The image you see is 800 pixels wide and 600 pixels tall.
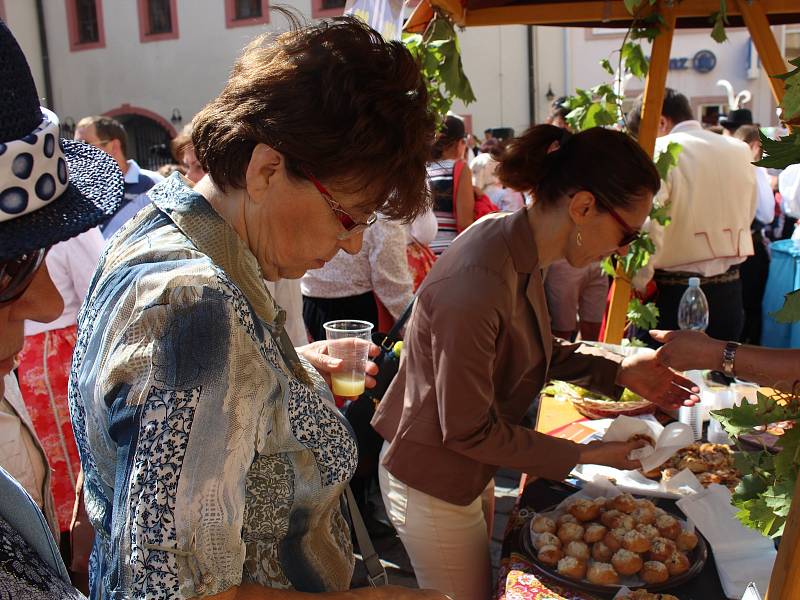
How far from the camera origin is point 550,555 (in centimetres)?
185

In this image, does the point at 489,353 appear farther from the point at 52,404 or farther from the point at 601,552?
the point at 52,404

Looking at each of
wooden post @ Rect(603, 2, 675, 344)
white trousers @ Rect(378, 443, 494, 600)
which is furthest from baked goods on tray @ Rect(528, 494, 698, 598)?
wooden post @ Rect(603, 2, 675, 344)

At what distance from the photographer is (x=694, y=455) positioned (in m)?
2.50

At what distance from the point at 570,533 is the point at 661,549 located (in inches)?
8.6

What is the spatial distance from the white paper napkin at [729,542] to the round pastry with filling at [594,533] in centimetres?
27

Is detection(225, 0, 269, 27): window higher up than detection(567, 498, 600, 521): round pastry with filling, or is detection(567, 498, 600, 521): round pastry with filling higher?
detection(225, 0, 269, 27): window

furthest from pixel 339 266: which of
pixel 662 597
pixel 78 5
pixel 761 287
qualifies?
pixel 78 5

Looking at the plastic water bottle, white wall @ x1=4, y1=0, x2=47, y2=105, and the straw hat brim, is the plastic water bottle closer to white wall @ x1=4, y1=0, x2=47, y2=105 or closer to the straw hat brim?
the straw hat brim

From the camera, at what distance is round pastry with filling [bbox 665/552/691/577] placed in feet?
5.89

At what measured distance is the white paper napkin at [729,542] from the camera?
5.77 feet

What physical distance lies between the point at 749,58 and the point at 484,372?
1672cm

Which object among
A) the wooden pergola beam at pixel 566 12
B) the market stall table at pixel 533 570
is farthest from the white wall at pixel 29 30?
the market stall table at pixel 533 570

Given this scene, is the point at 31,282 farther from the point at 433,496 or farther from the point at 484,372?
the point at 433,496

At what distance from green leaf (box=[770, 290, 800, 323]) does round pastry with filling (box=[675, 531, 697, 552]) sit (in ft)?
3.65
